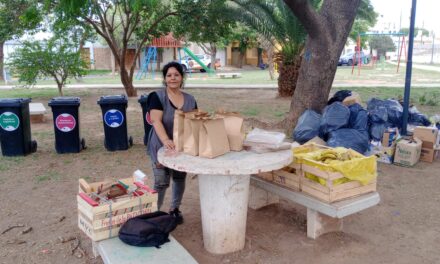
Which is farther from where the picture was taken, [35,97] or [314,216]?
[35,97]

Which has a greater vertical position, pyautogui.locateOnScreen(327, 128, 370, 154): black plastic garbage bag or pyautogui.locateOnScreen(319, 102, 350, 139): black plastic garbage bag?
pyautogui.locateOnScreen(319, 102, 350, 139): black plastic garbage bag

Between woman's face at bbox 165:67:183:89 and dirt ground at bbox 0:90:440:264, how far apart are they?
1.36 m

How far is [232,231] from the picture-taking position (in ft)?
10.6

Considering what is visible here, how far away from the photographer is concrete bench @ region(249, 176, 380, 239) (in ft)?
10.3

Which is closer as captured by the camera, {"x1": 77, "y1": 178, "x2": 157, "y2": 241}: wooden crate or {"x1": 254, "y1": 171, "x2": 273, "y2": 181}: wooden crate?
{"x1": 77, "y1": 178, "x2": 157, "y2": 241}: wooden crate

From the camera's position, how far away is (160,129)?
328 cm

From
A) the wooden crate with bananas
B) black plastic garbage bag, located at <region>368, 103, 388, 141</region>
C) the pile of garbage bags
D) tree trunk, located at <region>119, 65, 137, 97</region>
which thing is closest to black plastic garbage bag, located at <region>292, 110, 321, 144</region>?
the pile of garbage bags

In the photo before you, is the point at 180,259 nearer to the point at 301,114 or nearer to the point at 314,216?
the point at 314,216

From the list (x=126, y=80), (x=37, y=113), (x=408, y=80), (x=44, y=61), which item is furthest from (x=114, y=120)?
(x=126, y=80)

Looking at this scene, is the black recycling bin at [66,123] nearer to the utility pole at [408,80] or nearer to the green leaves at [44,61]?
the utility pole at [408,80]

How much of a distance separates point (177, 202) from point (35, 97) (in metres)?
11.4

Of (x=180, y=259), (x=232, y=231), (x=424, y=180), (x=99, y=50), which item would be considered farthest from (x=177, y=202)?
(x=99, y=50)

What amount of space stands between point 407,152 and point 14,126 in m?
5.86

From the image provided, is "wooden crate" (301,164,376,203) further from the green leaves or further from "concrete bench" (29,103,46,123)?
the green leaves
